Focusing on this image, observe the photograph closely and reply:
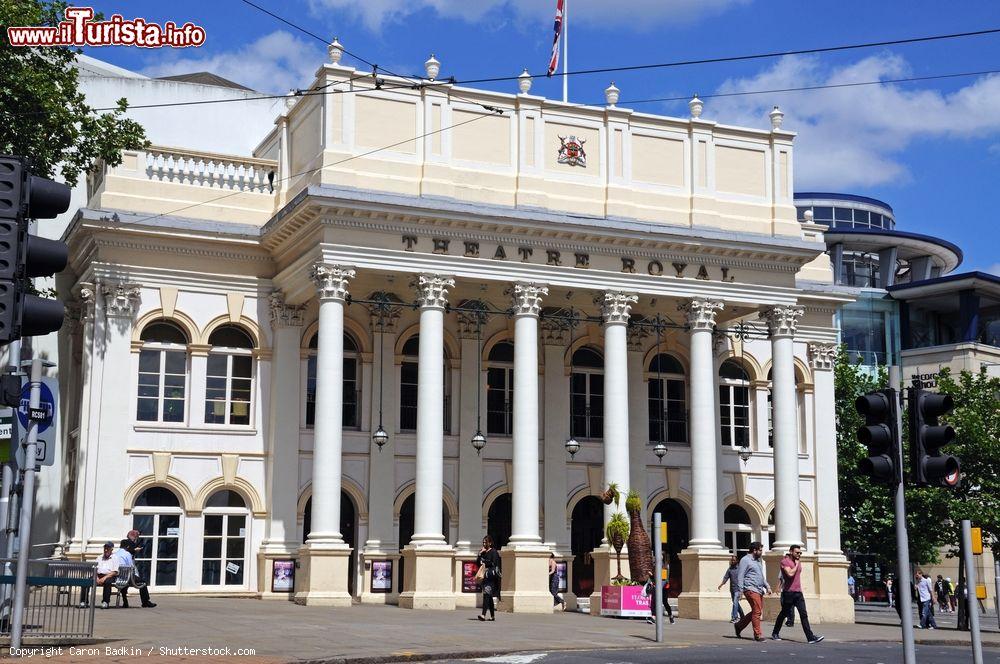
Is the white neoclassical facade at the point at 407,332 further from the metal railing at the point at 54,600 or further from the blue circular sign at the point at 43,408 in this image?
the blue circular sign at the point at 43,408

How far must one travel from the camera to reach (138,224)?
32.6m

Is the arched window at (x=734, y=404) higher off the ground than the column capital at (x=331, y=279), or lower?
lower

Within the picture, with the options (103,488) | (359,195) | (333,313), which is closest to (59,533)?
(103,488)

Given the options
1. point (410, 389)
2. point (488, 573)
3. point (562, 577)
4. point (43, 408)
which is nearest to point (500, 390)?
point (410, 389)

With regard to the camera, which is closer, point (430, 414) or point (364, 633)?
point (364, 633)

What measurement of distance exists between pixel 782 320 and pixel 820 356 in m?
5.50

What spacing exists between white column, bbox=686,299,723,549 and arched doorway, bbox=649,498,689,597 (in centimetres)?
435

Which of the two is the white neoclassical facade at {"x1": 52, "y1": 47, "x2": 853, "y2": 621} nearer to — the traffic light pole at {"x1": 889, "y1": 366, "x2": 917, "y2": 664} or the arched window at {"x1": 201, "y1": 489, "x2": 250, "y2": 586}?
the arched window at {"x1": 201, "y1": 489, "x2": 250, "y2": 586}

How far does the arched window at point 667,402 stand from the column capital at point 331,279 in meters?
11.1

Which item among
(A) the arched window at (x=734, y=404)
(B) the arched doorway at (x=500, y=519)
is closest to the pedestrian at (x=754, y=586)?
(B) the arched doorway at (x=500, y=519)

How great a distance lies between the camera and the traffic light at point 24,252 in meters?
9.29

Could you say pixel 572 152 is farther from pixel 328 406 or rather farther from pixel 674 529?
pixel 674 529

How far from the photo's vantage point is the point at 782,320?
35.4 m

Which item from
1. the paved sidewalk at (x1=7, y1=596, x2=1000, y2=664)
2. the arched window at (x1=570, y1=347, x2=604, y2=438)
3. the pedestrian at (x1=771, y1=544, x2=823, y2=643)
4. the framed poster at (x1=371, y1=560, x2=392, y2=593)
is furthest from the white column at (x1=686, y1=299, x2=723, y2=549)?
the pedestrian at (x1=771, y1=544, x2=823, y2=643)
